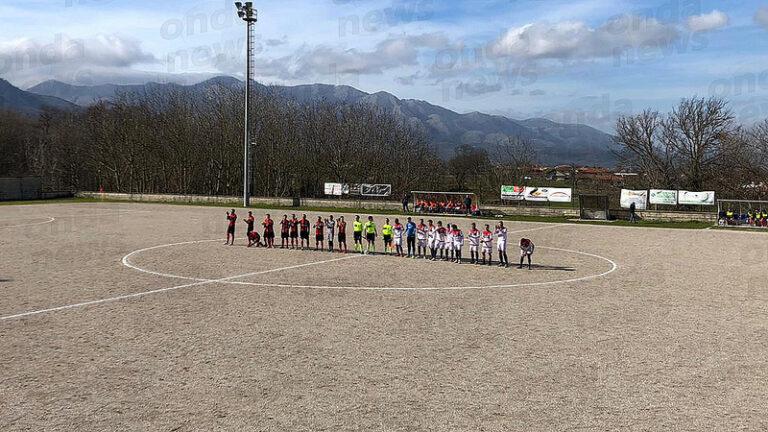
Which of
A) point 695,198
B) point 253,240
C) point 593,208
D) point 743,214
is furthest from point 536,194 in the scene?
point 253,240

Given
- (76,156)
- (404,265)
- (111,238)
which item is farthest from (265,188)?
(404,265)

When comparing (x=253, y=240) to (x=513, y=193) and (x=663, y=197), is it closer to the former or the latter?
(x=513, y=193)

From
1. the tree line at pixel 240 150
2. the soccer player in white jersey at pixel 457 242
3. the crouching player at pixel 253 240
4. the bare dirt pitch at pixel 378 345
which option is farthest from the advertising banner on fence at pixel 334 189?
the bare dirt pitch at pixel 378 345

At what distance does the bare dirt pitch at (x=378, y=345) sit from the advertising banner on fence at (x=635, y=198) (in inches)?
943

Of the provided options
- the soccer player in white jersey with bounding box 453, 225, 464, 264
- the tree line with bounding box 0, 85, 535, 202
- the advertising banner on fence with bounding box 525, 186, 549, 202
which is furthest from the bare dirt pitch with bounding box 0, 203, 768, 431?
the tree line with bounding box 0, 85, 535, 202

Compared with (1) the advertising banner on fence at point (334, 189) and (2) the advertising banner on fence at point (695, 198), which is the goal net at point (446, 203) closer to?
(1) the advertising banner on fence at point (334, 189)

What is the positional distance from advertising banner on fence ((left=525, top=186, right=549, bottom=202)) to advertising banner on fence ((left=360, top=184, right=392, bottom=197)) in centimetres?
1283

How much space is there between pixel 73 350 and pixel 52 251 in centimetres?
1584

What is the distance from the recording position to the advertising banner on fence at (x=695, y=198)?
4338cm

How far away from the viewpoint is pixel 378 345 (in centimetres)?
1103

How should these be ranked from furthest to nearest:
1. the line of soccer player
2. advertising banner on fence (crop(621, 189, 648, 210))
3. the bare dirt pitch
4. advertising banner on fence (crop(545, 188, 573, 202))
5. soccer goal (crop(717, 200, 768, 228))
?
advertising banner on fence (crop(545, 188, 573, 202)), advertising banner on fence (crop(621, 189, 648, 210)), soccer goal (crop(717, 200, 768, 228)), the line of soccer player, the bare dirt pitch

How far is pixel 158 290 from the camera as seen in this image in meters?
16.3

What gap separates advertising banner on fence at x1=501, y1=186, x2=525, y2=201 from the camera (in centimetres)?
4881

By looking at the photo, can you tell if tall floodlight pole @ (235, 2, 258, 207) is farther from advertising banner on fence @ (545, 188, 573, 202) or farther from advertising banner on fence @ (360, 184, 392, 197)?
advertising banner on fence @ (545, 188, 573, 202)
